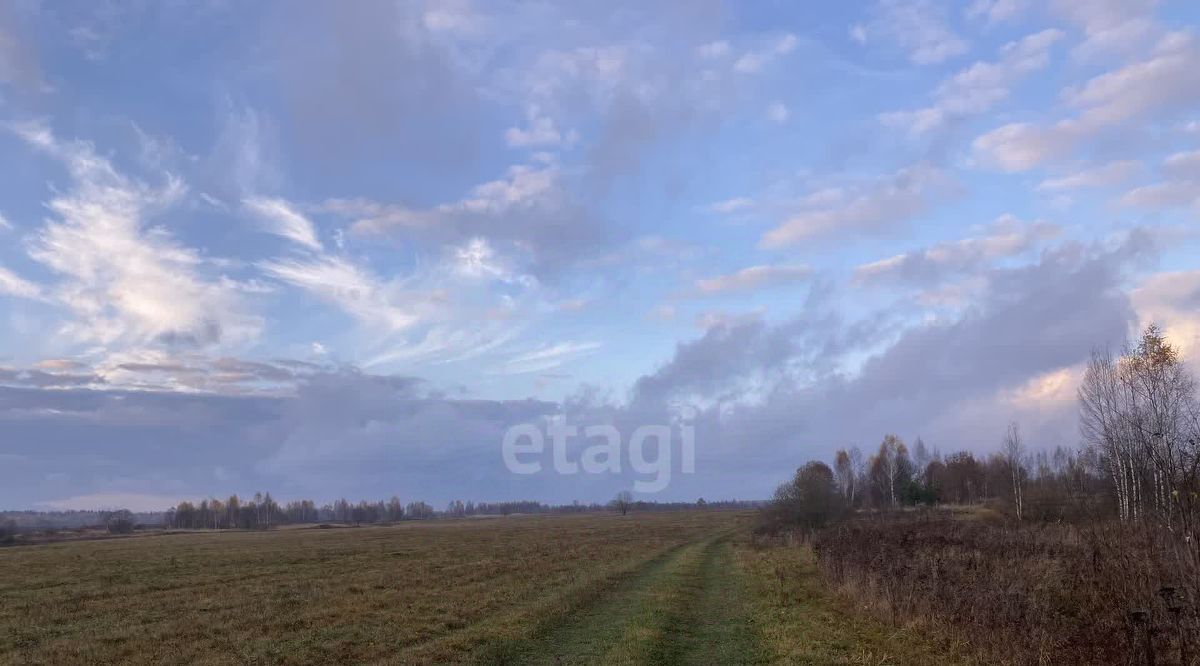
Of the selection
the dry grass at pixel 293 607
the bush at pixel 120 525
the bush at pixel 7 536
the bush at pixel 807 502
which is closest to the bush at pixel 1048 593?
the dry grass at pixel 293 607

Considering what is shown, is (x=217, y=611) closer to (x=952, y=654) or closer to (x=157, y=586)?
(x=157, y=586)

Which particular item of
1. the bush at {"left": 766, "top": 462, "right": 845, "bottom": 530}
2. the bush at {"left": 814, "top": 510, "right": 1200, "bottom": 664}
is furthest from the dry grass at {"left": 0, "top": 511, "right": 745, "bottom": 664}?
the bush at {"left": 766, "top": 462, "right": 845, "bottom": 530}

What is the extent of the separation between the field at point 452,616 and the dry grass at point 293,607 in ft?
0.25

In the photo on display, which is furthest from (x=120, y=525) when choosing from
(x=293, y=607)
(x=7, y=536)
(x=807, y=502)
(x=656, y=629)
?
(x=656, y=629)

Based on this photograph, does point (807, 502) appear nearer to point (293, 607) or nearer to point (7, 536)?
point (293, 607)

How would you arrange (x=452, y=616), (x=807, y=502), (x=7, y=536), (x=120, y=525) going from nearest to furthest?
(x=452, y=616) → (x=807, y=502) → (x=7, y=536) → (x=120, y=525)

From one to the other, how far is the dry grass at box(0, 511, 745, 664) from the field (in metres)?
0.08

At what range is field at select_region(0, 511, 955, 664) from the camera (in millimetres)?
14414

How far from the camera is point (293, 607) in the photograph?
870 inches

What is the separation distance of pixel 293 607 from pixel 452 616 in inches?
245

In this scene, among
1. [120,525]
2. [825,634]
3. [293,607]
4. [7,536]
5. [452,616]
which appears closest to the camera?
[825,634]

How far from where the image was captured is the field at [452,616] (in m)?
14.4

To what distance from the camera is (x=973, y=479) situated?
368ft

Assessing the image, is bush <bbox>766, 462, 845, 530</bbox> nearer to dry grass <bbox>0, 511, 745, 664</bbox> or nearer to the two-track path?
dry grass <bbox>0, 511, 745, 664</bbox>
